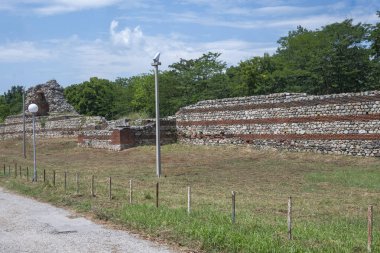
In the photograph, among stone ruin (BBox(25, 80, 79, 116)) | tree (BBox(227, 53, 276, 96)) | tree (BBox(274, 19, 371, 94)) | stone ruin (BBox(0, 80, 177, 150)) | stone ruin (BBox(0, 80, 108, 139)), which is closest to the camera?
stone ruin (BBox(0, 80, 177, 150))

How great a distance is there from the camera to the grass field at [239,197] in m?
8.41

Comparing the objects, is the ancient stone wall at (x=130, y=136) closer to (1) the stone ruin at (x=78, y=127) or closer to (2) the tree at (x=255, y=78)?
(1) the stone ruin at (x=78, y=127)

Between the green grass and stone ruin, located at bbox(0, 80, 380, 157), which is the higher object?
stone ruin, located at bbox(0, 80, 380, 157)

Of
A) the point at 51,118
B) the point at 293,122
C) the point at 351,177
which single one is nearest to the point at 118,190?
the point at 351,177

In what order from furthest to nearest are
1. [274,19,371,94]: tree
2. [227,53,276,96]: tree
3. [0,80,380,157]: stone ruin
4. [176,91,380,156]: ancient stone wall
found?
[227,53,276,96]: tree → [274,19,371,94]: tree → [0,80,380,157]: stone ruin → [176,91,380,156]: ancient stone wall

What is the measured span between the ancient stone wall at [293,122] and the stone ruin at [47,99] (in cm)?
2054

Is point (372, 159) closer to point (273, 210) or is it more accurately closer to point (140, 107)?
point (273, 210)

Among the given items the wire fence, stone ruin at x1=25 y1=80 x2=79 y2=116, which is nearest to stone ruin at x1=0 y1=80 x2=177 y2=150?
stone ruin at x1=25 y1=80 x2=79 y2=116

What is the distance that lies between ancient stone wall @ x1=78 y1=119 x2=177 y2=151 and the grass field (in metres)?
6.08

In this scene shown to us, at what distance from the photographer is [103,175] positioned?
68.2ft

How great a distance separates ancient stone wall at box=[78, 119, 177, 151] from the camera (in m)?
34.2

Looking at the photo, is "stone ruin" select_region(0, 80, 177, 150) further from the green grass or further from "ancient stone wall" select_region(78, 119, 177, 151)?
the green grass

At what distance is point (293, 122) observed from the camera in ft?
88.4

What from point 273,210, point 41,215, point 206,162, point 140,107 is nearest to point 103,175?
point 206,162
